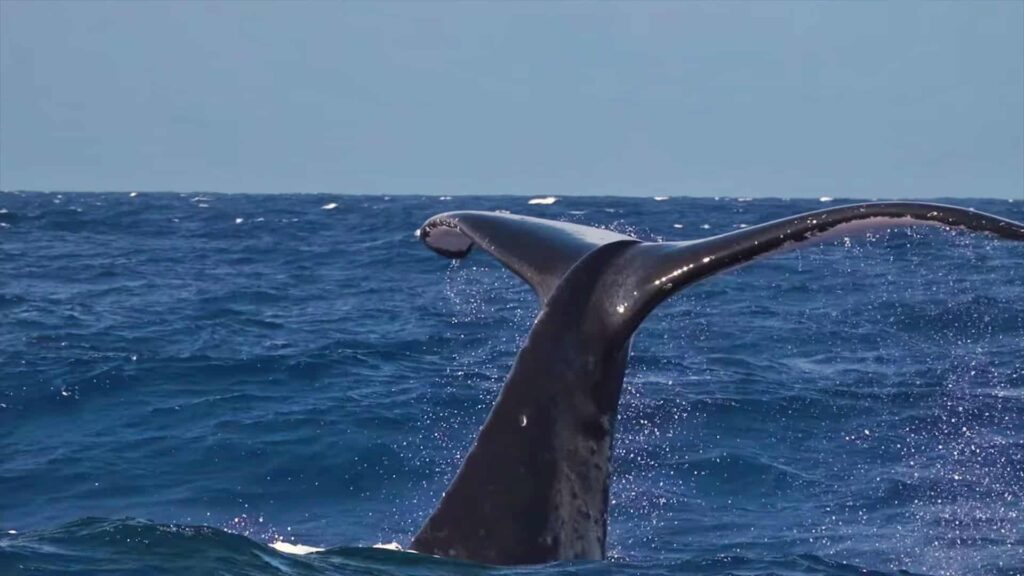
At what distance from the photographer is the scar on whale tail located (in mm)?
5457

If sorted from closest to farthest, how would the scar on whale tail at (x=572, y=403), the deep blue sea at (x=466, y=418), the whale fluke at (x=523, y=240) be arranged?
the scar on whale tail at (x=572, y=403) → the whale fluke at (x=523, y=240) → the deep blue sea at (x=466, y=418)

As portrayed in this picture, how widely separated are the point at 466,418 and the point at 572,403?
22.2ft

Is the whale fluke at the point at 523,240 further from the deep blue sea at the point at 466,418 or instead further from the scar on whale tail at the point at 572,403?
the deep blue sea at the point at 466,418

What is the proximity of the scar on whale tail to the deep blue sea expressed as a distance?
0.14 m

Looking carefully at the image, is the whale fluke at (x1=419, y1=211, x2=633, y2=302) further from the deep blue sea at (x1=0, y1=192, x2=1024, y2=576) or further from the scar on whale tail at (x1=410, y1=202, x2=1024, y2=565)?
the deep blue sea at (x1=0, y1=192, x2=1024, y2=576)

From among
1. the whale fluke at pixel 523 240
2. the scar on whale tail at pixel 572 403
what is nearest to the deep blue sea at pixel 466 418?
the scar on whale tail at pixel 572 403

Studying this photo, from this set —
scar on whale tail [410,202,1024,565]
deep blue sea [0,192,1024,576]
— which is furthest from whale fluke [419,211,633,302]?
deep blue sea [0,192,1024,576]

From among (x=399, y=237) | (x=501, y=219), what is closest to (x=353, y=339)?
(x=501, y=219)

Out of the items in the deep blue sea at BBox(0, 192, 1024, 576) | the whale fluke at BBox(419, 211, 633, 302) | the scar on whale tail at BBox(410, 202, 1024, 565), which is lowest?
the deep blue sea at BBox(0, 192, 1024, 576)

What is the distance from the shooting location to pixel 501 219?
21.0ft

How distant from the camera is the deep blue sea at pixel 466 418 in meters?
8.55

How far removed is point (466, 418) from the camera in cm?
→ 1230

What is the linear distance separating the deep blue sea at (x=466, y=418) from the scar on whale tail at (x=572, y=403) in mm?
138

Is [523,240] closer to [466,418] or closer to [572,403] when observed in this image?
[572,403]
